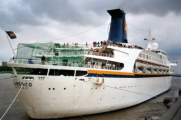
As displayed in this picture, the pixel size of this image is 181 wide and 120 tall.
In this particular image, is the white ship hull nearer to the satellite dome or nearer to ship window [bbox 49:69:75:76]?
ship window [bbox 49:69:75:76]

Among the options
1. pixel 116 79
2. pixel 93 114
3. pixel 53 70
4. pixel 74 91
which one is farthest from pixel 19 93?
pixel 116 79

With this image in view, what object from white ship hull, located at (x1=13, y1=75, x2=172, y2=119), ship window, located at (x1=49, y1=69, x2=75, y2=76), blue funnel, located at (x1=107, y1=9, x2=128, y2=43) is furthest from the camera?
blue funnel, located at (x1=107, y1=9, x2=128, y2=43)

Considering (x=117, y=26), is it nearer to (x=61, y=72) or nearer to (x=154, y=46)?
(x=61, y=72)

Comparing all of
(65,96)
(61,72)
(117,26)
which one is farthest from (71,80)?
(117,26)

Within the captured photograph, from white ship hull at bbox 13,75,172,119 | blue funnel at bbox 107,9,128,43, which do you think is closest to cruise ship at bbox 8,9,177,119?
white ship hull at bbox 13,75,172,119

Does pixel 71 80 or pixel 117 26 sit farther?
pixel 117 26

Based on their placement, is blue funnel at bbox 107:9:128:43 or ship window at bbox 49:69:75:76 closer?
ship window at bbox 49:69:75:76

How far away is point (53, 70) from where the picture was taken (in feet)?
38.9

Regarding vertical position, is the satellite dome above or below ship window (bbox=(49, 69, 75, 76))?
above

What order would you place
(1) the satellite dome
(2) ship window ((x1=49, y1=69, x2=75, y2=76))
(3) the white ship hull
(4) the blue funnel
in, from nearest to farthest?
(3) the white ship hull < (2) ship window ((x1=49, y1=69, x2=75, y2=76)) < (4) the blue funnel < (1) the satellite dome

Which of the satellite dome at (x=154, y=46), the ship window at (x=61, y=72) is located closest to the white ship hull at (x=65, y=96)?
the ship window at (x=61, y=72)

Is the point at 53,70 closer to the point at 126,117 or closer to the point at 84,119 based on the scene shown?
the point at 84,119

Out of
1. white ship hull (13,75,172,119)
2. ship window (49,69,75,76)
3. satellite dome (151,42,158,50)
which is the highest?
satellite dome (151,42,158,50)

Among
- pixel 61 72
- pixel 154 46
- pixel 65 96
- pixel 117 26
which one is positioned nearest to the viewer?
pixel 65 96
